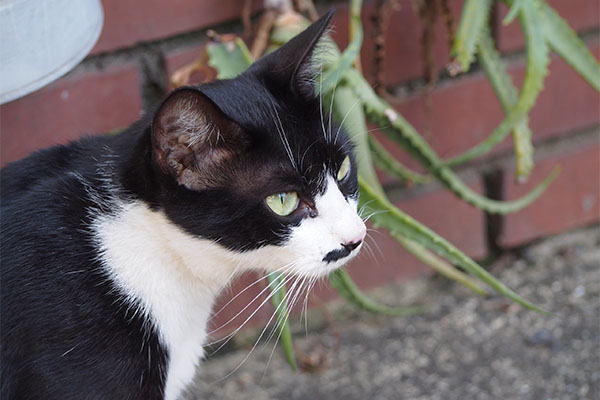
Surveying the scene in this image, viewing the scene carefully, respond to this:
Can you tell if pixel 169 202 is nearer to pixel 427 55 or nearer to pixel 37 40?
pixel 37 40

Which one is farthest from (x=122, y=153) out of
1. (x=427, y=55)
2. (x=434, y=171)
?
(x=427, y=55)

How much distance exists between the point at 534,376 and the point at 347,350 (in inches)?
11.2

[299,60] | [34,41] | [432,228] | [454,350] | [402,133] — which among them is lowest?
[454,350]

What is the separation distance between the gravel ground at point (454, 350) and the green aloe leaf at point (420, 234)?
0.28 metres

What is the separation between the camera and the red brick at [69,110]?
42.6 inches

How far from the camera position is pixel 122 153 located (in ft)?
2.65

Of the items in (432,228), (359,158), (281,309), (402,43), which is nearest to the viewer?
(281,309)

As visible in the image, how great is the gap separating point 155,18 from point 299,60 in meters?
0.41

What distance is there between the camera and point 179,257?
0.81m

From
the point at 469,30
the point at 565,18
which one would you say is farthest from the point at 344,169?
the point at 565,18

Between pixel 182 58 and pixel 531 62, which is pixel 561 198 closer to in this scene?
pixel 531 62

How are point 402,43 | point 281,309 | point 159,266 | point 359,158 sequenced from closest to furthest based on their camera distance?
point 159,266 → point 281,309 → point 359,158 → point 402,43

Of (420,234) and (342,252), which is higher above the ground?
(342,252)

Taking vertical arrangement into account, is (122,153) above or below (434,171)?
above
